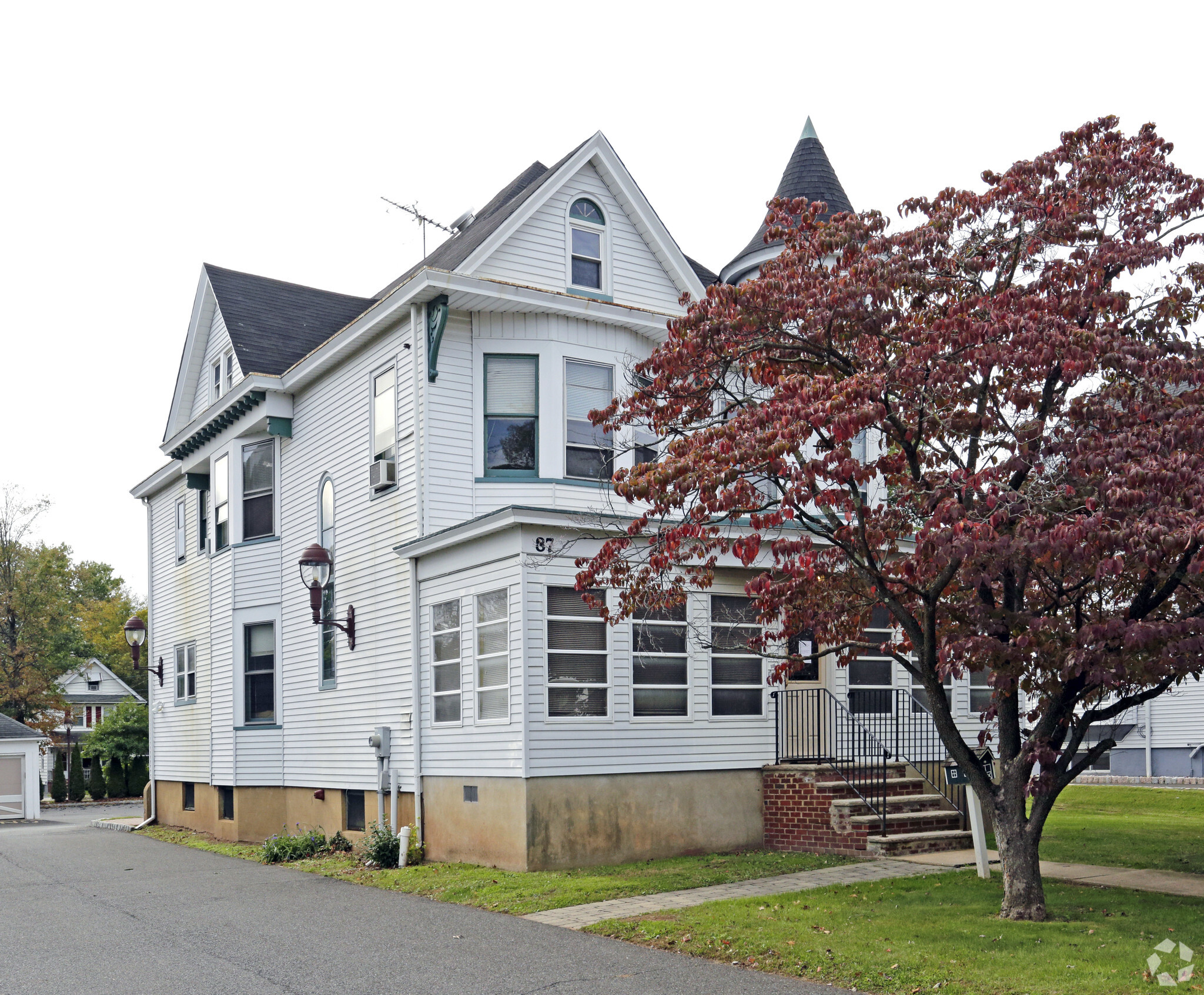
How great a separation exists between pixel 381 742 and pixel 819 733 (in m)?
5.91

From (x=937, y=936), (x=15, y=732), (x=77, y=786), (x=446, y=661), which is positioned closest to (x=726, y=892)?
(x=937, y=936)

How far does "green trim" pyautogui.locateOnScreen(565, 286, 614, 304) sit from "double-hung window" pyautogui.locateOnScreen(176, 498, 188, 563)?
11.8 m

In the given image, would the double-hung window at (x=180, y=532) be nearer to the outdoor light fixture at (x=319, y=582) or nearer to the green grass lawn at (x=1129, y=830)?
the outdoor light fixture at (x=319, y=582)

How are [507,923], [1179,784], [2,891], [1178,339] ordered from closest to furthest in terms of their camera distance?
[1178,339]
[507,923]
[2,891]
[1179,784]

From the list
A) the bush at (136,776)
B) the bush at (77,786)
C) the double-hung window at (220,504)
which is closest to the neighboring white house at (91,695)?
the bush at (77,786)

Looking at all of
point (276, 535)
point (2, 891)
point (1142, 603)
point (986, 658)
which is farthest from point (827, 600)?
point (276, 535)

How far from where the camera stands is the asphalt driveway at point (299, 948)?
8352mm

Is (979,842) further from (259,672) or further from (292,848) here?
(259,672)

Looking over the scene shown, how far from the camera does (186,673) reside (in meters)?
24.8

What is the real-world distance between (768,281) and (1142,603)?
155 inches

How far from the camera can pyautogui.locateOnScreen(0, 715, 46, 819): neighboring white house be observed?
104 ft

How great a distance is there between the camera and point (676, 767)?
583 inches

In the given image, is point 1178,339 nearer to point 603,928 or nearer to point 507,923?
point 603,928

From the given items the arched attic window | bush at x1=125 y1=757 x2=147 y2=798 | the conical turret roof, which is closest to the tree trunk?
the arched attic window
